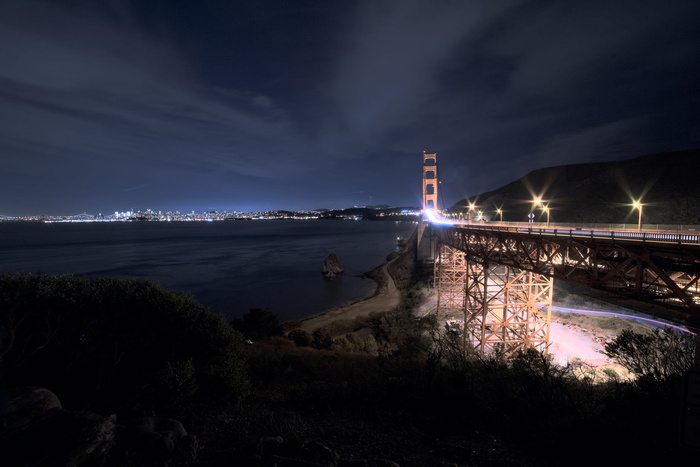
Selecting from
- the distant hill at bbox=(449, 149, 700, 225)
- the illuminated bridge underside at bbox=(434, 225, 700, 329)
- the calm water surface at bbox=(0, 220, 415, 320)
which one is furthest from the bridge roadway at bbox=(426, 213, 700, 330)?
the distant hill at bbox=(449, 149, 700, 225)

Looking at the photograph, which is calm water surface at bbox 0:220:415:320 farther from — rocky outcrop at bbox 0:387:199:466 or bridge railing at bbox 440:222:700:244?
rocky outcrop at bbox 0:387:199:466

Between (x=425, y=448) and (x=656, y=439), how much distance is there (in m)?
2.82

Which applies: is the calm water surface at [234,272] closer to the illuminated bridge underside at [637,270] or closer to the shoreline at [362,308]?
the shoreline at [362,308]

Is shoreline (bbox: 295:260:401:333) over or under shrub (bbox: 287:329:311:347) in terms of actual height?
under

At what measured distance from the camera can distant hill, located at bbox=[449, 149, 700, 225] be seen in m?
41.6

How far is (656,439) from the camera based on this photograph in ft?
12.7

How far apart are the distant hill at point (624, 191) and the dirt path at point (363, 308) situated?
26.7m

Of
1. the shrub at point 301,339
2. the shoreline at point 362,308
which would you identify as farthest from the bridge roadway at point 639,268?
the shoreline at point 362,308

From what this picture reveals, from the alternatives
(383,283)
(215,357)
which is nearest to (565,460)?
(215,357)

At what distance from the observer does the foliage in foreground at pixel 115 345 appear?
685cm

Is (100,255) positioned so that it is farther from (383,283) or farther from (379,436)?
(379,436)

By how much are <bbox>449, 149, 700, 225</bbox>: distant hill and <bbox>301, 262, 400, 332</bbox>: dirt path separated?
2674cm

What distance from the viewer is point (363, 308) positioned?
27.7 metres

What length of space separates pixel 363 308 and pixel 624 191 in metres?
55.3
